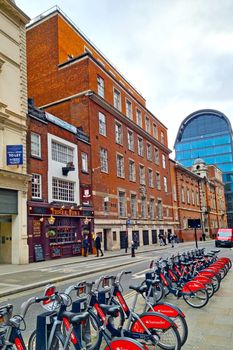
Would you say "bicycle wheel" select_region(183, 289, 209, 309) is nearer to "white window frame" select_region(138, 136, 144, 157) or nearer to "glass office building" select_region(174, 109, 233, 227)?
"white window frame" select_region(138, 136, 144, 157)

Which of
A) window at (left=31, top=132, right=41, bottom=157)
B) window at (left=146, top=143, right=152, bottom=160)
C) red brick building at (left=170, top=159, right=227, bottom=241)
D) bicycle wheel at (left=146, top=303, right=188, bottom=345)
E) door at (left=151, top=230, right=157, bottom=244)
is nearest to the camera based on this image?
bicycle wheel at (left=146, top=303, right=188, bottom=345)

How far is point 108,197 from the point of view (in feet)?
108

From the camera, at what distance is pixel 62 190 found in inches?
1025

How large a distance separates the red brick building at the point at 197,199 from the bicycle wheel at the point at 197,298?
40.1 metres

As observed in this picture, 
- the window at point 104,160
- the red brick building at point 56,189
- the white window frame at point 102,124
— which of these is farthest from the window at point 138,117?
the red brick building at point 56,189

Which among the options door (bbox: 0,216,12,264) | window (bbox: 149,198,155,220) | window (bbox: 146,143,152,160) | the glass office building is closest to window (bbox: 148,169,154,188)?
window (bbox: 146,143,152,160)

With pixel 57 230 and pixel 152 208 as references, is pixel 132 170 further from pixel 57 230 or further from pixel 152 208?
pixel 57 230

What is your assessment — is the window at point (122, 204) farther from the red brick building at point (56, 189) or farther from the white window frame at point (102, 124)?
the red brick building at point (56, 189)

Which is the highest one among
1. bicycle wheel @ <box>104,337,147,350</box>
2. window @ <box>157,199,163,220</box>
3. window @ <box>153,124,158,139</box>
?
window @ <box>153,124,158,139</box>

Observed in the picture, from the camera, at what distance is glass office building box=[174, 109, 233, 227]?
98500mm

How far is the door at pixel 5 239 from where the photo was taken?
68.5 feet

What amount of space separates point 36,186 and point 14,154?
3.92 metres

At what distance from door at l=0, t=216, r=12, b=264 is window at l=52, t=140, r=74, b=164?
6.62 metres

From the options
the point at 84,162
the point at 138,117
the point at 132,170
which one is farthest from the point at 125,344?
the point at 138,117
